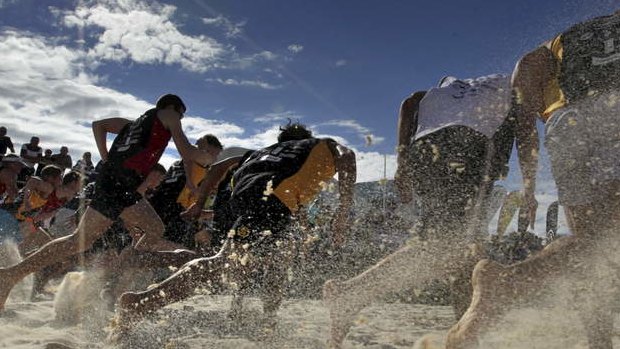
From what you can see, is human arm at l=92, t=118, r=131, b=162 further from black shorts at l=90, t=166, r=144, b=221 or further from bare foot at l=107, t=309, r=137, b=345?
bare foot at l=107, t=309, r=137, b=345

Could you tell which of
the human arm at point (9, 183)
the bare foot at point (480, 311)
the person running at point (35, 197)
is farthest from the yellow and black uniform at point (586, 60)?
the human arm at point (9, 183)

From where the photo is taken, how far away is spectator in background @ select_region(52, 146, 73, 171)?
11.1m

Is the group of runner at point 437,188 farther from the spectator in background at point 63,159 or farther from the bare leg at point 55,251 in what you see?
the spectator in background at point 63,159

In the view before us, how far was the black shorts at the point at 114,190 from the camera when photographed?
11.2 ft

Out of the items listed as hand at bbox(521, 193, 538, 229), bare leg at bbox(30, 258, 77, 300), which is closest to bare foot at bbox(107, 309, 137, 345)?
hand at bbox(521, 193, 538, 229)

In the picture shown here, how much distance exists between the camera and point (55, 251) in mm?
3342

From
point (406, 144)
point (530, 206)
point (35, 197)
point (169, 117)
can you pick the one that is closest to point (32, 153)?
point (35, 197)

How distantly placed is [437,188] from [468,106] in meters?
0.46

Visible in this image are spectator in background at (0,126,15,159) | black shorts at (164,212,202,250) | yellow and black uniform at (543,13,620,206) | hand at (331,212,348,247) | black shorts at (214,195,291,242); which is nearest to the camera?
yellow and black uniform at (543,13,620,206)

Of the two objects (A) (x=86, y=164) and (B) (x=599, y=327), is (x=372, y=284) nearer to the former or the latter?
(B) (x=599, y=327)

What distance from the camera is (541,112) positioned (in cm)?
229

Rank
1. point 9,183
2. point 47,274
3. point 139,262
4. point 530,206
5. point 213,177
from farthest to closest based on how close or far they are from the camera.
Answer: point 9,183 → point 47,274 → point 139,262 → point 213,177 → point 530,206

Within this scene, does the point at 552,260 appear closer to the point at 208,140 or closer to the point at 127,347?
the point at 127,347

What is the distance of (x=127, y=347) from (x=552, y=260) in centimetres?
201
